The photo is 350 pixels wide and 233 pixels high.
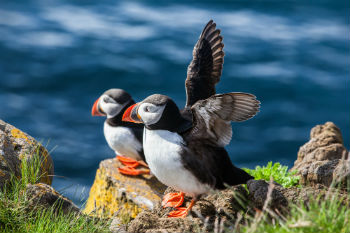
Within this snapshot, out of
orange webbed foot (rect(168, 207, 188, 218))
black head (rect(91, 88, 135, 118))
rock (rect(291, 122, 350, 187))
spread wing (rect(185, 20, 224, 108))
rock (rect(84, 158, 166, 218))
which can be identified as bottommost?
rock (rect(84, 158, 166, 218))

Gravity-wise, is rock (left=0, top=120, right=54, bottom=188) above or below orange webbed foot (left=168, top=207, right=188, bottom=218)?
above

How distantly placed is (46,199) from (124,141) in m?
2.10

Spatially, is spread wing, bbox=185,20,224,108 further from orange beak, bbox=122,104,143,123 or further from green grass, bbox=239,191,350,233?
green grass, bbox=239,191,350,233

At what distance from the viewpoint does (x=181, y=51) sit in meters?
14.5

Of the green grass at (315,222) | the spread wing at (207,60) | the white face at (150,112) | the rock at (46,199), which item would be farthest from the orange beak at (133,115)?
the green grass at (315,222)

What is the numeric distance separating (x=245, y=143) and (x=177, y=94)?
2049mm

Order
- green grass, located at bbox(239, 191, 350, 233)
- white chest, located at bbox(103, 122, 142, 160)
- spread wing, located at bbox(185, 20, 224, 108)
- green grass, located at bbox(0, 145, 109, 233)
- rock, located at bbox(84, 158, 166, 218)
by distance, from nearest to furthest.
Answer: green grass, located at bbox(239, 191, 350, 233)
green grass, located at bbox(0, 145, 109, 233)
spread wing, located at bbox(185, 20, 224, 108)
rock, located at bbox(84, 158, 166, 218)
white chest, located at bbox(103, 122, 142, 160)

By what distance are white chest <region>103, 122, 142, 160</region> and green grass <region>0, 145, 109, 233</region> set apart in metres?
2.07

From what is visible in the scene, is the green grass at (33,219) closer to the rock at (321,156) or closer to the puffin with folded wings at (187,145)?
the puffin with folded wings at (187,145)

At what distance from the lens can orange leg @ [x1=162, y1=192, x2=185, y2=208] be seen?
18.9 feet

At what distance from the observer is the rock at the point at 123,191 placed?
6.87 m

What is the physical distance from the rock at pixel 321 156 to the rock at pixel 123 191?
5.90 feet

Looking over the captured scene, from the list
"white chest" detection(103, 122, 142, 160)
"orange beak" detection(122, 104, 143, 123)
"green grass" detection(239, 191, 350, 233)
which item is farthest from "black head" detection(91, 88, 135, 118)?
"green grass" detection(239, 191, 350, 233)

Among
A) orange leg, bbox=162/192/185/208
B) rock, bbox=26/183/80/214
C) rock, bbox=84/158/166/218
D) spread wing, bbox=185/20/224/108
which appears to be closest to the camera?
rock, bbox=26/183/80/214
